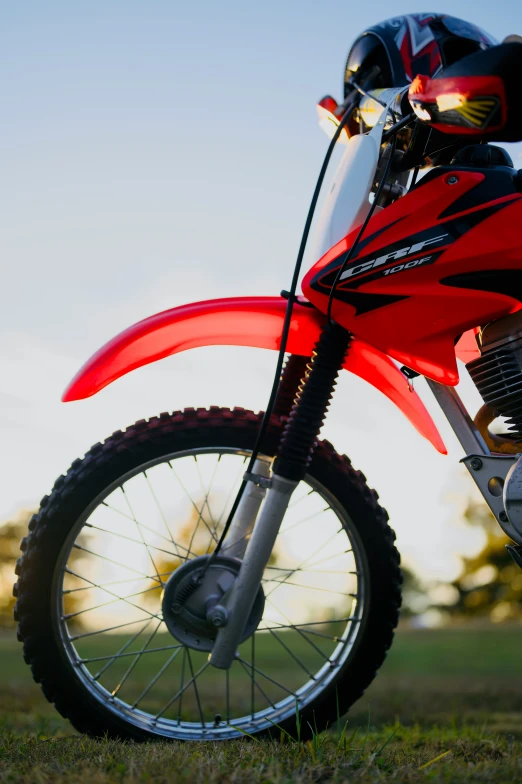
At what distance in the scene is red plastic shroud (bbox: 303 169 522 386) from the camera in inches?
79.0

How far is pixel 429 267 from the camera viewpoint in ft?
6.62

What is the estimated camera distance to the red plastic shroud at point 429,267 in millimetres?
2008

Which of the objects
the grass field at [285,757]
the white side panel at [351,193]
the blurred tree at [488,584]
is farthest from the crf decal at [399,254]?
the blurred tree at [488,584]

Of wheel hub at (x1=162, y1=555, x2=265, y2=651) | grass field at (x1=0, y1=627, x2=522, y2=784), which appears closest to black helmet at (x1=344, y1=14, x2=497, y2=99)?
wheel hub at (x1=162, y1=555, x2=265, y2=651)

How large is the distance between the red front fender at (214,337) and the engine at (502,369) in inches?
8.8

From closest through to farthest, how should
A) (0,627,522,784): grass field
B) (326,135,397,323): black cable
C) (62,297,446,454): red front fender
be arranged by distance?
(0,627,522,784): grass field
(326,135,397,323): black cable
(62,297,446,454): red front fender

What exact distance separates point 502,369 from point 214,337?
0.85 meters

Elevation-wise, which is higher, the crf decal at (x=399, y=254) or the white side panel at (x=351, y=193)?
the white side panel at (x=351, y=193)

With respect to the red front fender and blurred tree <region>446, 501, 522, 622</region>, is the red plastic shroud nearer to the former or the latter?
the red front fender

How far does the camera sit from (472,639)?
439 inches

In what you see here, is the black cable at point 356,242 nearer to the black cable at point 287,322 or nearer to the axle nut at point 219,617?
the black cable at point 287,322

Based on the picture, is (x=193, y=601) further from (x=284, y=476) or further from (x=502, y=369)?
(x=502, y=369)

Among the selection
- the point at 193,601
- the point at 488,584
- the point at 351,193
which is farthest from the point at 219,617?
the point at 488,584

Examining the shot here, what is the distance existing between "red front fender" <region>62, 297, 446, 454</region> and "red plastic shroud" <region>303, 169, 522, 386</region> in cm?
16
